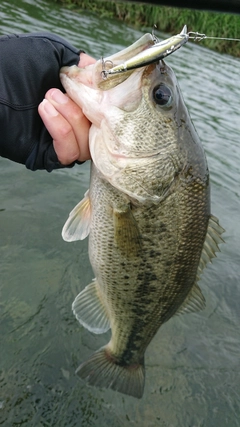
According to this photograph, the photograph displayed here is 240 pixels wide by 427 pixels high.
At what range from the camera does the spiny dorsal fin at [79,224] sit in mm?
2369

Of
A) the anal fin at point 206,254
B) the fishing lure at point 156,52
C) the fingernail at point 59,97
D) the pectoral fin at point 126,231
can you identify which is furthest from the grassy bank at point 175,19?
the fishing lure at point 156,52

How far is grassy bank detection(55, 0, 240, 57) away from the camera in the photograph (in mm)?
17531

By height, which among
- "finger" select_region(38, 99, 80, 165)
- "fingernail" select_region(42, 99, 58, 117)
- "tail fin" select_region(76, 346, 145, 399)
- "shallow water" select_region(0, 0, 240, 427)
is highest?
"fingernail" select_region(42, 99, 58, 117)

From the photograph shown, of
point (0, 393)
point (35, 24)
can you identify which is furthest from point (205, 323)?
point (35, 24)

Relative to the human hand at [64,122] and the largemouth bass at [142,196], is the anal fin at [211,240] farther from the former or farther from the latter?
the human hand at [64,122]

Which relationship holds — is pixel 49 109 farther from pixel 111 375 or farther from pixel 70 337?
pixel 70 337

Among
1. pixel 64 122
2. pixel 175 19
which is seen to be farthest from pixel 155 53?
pixel 175 19

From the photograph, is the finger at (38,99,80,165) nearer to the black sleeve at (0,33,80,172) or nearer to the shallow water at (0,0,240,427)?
the black sleeve at (0,33,80,172)

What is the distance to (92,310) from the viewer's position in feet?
9.04

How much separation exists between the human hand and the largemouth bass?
5 centimetres

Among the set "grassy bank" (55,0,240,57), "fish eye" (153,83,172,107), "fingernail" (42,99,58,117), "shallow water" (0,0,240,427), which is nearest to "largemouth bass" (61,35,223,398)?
"fish eye" (153,83,172,107)

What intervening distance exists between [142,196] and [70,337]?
2.03m

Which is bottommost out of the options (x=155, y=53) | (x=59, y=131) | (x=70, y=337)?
(x=70, y=337)

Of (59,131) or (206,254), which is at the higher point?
(59,131)
